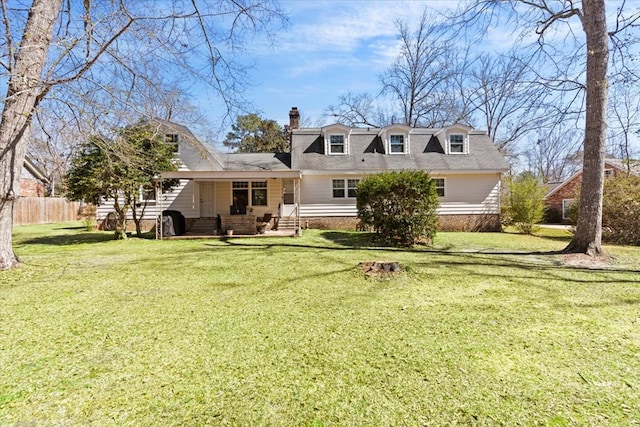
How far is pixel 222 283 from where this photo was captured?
5.87 m

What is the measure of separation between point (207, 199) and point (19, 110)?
35.1 ft

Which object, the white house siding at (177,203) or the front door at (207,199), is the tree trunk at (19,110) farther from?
the front door at (207,199)

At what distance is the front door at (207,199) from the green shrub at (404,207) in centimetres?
932

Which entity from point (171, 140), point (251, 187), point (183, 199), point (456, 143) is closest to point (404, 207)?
point (251, 187)

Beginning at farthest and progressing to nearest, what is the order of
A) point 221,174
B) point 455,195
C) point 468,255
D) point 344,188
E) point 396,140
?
1. point 396,140
2. point 455,195
3. point 344,188
4. point 221,174
5. point 468,255

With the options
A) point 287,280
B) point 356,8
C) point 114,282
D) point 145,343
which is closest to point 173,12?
point 356,8

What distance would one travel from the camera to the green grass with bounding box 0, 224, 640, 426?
2.31 metres

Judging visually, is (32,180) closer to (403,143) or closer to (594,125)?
(403,143)

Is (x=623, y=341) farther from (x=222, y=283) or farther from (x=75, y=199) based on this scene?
(x=75, y=199)

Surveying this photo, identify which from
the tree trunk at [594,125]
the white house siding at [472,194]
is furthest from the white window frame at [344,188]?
the tree trunk at [594,125]

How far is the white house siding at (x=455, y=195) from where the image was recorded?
1639cm

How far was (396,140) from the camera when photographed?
58.0ft

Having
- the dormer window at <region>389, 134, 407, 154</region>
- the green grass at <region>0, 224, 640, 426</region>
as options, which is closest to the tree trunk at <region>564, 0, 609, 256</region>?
the green grass at <region>0, 224, 640, 426</region>

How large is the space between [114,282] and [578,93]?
12.9 metres
